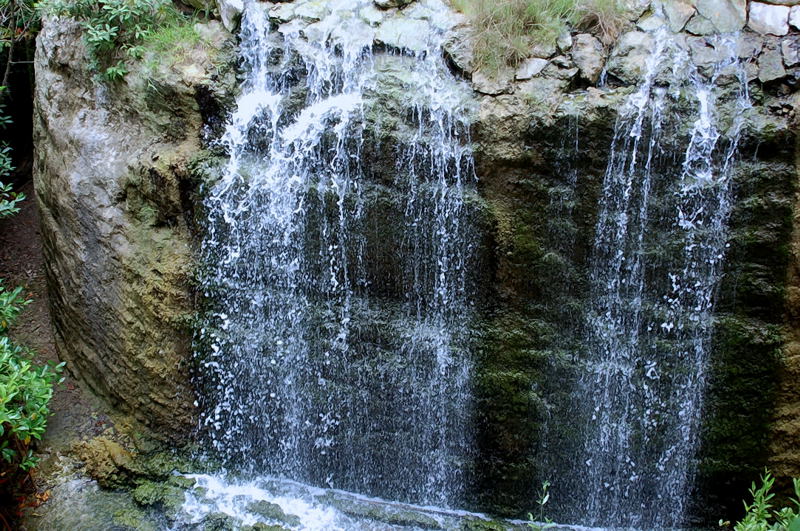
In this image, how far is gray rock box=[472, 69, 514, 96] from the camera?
4.40m

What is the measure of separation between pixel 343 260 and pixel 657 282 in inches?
80.5

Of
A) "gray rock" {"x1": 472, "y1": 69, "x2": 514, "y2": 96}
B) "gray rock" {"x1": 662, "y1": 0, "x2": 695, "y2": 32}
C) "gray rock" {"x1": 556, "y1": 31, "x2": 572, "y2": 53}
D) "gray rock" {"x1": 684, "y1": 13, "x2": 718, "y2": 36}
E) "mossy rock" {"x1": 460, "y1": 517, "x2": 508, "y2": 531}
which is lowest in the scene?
"mossy rock" {"x1": 460, "y1": 517, "x2": 508, "y2": 531}

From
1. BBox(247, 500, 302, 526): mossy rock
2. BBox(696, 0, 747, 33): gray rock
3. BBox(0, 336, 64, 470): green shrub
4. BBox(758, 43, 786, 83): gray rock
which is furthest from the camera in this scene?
BBox(247, 500, 302, 526): mossy rock

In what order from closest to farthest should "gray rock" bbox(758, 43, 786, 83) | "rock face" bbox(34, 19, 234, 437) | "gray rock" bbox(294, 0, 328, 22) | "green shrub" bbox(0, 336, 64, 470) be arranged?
"green shrub" bbox(0, 336, 64, 470)
"gray rock" bbox(758, 43, 786, 83)
"rock face" bbox(34, 19, 234, 437)
"gray rock" bbox(294, 0, 328, 22)

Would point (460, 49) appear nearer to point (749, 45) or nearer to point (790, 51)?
point (749, 45)

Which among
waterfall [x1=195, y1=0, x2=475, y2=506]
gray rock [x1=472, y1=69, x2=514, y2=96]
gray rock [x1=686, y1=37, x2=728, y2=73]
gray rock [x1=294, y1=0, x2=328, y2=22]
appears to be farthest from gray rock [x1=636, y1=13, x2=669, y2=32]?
gray rock [x1=294, y1=0, x2=328, y2=22]

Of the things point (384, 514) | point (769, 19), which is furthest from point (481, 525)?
point (769, 19)

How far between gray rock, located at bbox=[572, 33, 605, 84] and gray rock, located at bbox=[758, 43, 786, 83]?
0.93 metres

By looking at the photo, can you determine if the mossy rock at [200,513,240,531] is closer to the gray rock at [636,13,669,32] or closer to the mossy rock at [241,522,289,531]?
the mossy rock at [241,522,289,531]

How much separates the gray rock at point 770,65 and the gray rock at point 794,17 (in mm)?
198

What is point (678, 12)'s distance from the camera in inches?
177

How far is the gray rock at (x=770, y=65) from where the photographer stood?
4.13 m

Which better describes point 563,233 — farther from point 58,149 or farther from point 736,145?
point 58,149

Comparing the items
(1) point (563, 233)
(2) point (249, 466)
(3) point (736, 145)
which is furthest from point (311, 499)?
(3) point (736, 145)
